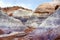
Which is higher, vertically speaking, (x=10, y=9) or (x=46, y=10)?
(x=10, y=9)

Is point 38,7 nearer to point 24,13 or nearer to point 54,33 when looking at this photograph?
point 24,13

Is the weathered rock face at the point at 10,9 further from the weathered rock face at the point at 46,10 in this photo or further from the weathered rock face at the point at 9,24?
the weathered rock face at the point at 46,10

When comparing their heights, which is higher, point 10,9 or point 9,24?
point 10,9

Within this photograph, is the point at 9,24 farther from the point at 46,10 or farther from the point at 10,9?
the point at 46,10

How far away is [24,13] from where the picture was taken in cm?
166

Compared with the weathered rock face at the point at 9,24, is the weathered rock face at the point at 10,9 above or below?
above

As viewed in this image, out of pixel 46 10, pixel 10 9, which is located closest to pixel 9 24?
pixel 10 9

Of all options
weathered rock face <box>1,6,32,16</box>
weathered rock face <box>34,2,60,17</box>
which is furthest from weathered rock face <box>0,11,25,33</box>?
weathered rock face <box>34,2,60,17</box>

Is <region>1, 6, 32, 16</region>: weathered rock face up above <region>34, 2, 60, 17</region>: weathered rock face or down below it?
above

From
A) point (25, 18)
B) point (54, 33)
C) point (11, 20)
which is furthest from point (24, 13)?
point (54, 33)

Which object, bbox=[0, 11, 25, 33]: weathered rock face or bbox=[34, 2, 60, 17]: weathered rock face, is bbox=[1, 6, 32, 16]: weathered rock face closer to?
bbox=[0, 11, 25, 33]: weathered rock face

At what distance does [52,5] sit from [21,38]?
1.56 feet

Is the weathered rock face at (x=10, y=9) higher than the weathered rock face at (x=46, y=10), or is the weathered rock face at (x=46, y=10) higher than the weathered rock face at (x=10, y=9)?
the weathered rock face at (x=10, y=9)

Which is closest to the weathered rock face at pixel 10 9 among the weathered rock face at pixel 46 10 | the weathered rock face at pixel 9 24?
the weathered rock face at pixel 9 24
